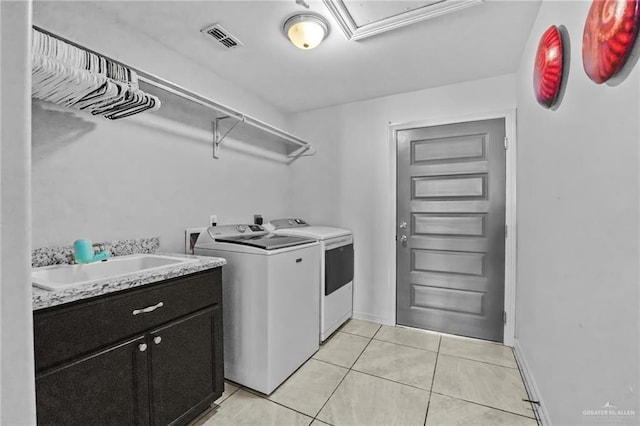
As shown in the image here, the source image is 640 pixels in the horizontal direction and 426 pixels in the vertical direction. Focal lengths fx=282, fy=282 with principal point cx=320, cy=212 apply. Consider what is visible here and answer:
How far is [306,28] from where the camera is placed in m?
1.71

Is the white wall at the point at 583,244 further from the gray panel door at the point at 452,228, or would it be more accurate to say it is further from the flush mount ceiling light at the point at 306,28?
the flush mount ceiling light at the point at 306,28

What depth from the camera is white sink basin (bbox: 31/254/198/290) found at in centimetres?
132

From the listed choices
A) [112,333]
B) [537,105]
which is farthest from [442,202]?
[112,333]

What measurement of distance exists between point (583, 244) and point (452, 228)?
1.52m

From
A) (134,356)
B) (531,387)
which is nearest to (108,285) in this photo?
(134,356)

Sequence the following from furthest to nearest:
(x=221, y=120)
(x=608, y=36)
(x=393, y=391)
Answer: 1. (x=221, y=120)
2. (x=393, y=391)
3. (x=608, y=36)

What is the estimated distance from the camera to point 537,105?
68.0 inches

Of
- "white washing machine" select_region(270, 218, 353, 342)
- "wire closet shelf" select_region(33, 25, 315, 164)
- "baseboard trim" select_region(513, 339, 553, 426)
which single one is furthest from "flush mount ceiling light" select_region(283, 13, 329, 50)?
"baseboard trim" select_region(513, 339, 553, 426)

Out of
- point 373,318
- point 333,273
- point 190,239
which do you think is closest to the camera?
point 190,239

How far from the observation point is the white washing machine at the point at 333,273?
242cm

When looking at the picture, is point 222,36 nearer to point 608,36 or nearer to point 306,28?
point 306,28

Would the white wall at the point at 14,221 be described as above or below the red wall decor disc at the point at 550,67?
below

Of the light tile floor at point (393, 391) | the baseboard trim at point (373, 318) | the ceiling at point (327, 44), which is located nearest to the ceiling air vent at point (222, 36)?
the ceiling at point (327, 44)

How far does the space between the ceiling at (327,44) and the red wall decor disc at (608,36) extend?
0.85m
